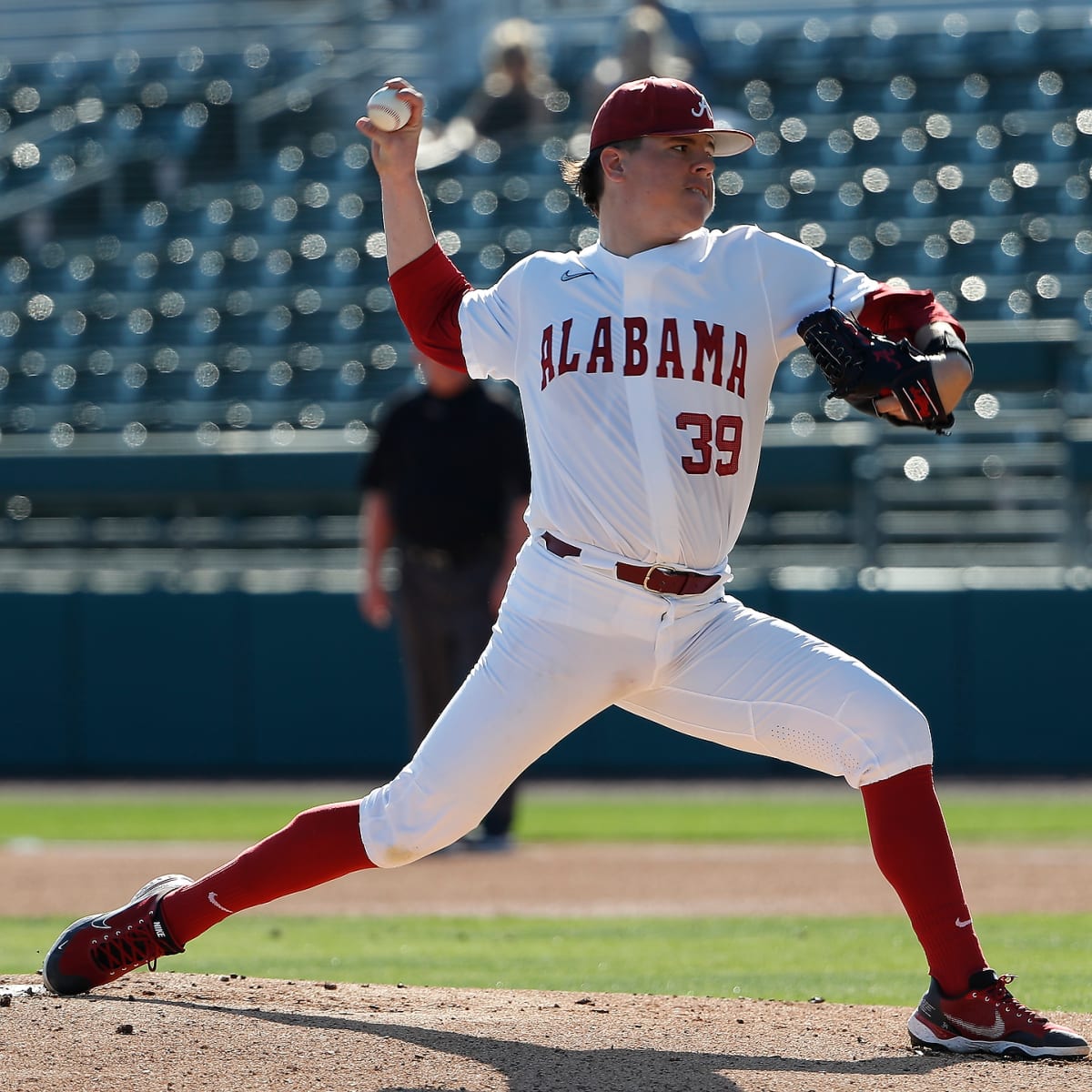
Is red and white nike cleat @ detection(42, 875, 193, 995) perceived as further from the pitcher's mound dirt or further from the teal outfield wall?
the teal outfield wall

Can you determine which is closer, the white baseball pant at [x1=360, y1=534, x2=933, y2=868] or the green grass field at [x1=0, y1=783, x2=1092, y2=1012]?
the white baseball pant at [x1=360, y1=534, x2=933, y2=868]

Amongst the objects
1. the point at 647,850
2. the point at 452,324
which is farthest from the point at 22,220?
the point at 452,324

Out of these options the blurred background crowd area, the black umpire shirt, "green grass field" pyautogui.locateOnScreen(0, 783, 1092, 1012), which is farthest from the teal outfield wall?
the black umpire shirt

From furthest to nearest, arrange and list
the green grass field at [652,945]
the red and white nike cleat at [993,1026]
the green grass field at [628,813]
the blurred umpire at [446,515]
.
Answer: the green grass field at [628,813] < the blurred umpire at [446,515] < the green grass field at [652,945] < the red and white nike cleat at [993,1026]

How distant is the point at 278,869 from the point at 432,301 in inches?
43.7

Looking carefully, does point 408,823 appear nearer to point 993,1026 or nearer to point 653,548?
point 653,548

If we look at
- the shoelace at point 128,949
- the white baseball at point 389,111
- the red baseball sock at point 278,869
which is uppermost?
the white baseball at point 389,111

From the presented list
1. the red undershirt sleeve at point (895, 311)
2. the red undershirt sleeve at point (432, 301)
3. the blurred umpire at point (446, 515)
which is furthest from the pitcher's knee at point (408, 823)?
the blurred umpire at point (446, 515)

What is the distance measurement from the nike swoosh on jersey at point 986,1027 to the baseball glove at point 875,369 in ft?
3.32

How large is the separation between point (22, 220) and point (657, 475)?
1298cm

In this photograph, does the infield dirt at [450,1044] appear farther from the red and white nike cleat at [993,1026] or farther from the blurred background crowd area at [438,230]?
the blurred background crowd area at [438,230]

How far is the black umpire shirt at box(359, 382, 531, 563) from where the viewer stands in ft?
23.0

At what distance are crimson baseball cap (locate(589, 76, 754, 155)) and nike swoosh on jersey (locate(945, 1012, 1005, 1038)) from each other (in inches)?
63.2

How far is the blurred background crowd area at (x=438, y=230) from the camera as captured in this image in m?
10.0
